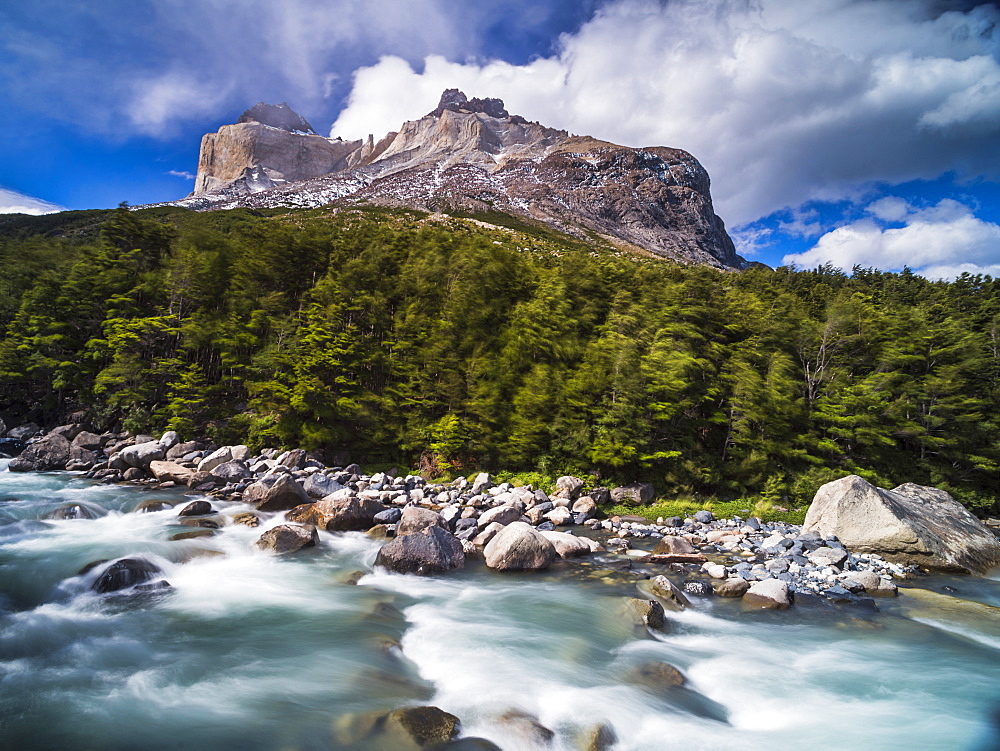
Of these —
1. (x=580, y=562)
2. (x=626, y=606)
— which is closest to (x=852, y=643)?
(x=626, y=606)

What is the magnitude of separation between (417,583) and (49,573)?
7668mm

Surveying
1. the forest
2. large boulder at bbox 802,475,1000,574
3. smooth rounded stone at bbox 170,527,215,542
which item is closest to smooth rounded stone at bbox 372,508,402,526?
smooth rounded stone at bbox 170,527,215,542

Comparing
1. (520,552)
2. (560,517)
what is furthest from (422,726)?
(560,517)

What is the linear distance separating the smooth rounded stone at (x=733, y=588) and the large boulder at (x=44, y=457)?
2712 cm

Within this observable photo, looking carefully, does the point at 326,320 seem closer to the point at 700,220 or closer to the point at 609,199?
Answer: the point at 609,199

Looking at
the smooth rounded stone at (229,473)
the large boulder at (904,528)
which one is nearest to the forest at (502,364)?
the smooth rounded stone at (229,473)

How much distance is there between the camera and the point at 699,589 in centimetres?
1024

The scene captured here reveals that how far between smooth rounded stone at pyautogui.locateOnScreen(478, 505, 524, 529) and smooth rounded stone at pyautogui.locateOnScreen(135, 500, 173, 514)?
10.9 m

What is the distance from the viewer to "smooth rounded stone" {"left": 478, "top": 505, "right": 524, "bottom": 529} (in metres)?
14.3

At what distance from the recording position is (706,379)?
21375 mm

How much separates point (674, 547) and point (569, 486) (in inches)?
247

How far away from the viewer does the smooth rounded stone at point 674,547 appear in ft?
41.1

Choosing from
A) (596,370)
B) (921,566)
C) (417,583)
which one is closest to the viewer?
(417,583)

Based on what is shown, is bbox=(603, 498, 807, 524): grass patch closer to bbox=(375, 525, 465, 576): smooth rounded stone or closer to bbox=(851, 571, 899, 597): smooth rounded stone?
bbox=(851, 571, 899, 597): smooth rounded stone
